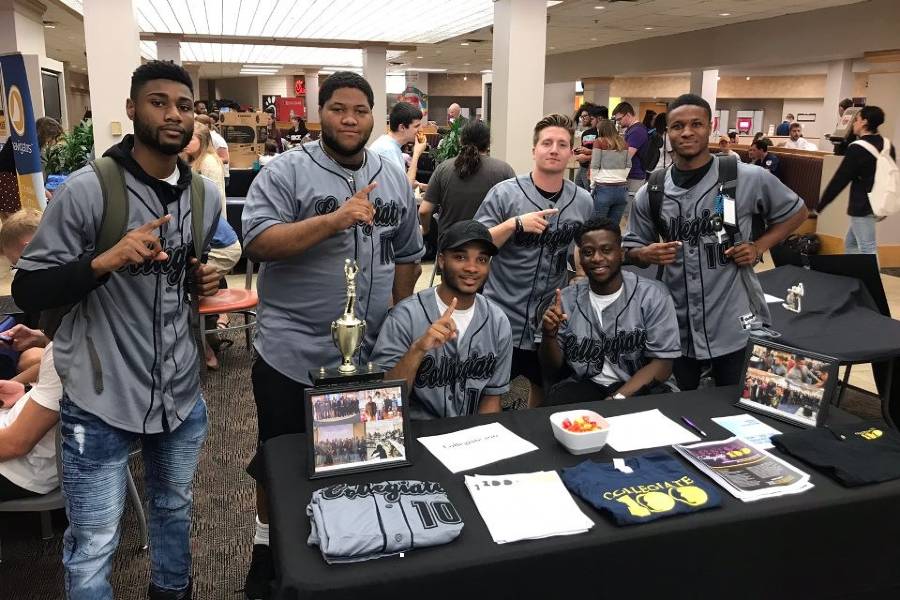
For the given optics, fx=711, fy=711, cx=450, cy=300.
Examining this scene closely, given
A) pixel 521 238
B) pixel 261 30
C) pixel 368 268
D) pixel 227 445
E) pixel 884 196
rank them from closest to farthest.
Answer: pixel 368 268
pixel 521 238
pixel 227 445
pixel 884 196
pixel 261 30

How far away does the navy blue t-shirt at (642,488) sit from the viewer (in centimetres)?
154

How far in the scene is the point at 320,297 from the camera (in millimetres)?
2037

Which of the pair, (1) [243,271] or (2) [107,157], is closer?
(2) [107,157]

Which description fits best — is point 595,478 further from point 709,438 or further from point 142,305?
point 142,305

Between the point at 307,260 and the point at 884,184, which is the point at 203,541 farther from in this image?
the point at 884,184

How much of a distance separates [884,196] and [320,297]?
577cm

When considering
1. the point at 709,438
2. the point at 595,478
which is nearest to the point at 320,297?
the point at 595,478

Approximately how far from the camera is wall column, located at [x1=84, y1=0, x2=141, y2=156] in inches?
253

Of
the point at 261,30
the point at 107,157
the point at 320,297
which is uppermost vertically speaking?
the point at 261,30

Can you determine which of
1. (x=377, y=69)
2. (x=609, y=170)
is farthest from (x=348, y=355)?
(x=377, y=69)

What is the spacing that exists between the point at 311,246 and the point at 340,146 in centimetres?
31

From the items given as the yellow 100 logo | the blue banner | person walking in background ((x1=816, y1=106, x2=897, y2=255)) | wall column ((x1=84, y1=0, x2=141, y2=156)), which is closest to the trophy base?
the yellow 100 logo

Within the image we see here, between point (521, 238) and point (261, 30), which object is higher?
point (261, 30)

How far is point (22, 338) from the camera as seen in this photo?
2.89 m
